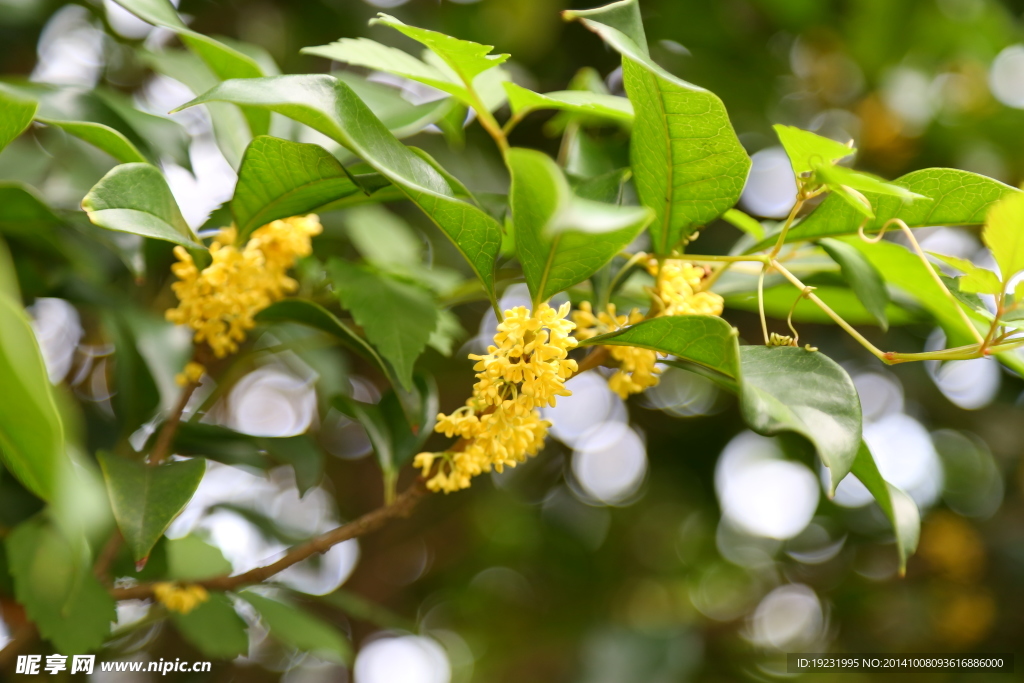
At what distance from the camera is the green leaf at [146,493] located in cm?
46

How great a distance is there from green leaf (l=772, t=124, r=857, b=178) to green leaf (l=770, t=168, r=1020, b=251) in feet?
0.28

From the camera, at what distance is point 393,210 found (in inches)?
46.9

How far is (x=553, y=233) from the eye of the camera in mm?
302

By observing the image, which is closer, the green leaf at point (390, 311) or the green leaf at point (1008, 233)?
the green leaf at point (1008, 233)

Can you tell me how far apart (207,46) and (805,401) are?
0.48 meters

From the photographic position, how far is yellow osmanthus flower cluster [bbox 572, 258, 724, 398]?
1.63 feet

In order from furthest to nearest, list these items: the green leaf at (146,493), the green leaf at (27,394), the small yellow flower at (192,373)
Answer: the small yellow flower at (192,373)
the green leaf at (146,493)
the green leaf at (27,394)

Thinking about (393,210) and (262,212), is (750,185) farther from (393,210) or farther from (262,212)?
(262,212)

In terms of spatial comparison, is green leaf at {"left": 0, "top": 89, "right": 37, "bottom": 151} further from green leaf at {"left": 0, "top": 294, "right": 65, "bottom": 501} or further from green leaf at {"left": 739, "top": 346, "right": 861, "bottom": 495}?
green leaf at {"left": 739, "top": 346, "right": 861, "bottom": 495}

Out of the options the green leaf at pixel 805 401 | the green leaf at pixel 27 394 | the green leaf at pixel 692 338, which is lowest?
the green leaf at pixel 805 401

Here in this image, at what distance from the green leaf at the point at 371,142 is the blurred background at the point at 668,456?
0.54 meters

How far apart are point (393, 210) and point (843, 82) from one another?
3.55 ft

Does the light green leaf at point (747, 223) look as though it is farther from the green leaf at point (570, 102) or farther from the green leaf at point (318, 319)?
the green leaf at point (318, 319)

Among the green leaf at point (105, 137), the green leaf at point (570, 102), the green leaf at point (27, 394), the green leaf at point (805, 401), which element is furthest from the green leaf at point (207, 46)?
the green leaf at point (805, 401)
